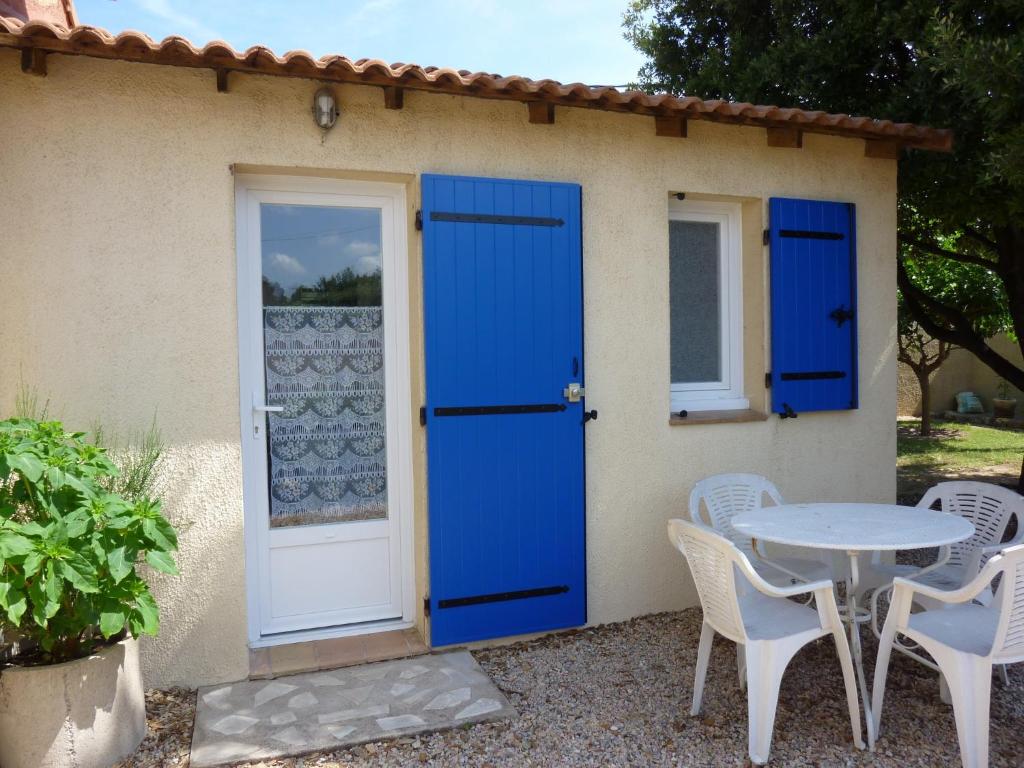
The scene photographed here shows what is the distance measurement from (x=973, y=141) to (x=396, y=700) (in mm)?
5276

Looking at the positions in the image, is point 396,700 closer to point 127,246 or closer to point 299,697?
point 299,697

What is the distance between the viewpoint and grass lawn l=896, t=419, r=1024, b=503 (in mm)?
9047

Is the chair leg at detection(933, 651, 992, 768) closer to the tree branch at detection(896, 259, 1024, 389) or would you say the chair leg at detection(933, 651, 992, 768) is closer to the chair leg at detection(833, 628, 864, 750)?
the chair leg at detection(833, 628, 864, 750)

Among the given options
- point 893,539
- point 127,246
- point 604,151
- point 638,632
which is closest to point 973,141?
point 604,151

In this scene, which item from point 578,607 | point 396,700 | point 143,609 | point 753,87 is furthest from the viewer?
point 753,87

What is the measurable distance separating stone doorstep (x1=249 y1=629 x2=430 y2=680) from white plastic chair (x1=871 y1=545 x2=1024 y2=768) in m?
2.33

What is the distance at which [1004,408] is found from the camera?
15312mm

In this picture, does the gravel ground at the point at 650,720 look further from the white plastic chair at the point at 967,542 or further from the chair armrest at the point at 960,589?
the chair armrest at the point at 960,589

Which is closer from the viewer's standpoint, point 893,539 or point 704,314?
point 893,539

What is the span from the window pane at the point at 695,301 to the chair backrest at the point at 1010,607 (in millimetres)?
2437

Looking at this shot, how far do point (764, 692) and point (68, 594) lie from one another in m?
2.67

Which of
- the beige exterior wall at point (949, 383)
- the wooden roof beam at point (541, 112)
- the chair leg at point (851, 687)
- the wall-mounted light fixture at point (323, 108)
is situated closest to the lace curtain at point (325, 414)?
the wall-mounted light fixture at point (323, 108)

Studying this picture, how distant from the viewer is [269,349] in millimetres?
4074

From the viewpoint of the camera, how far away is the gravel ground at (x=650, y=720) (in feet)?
10.2
